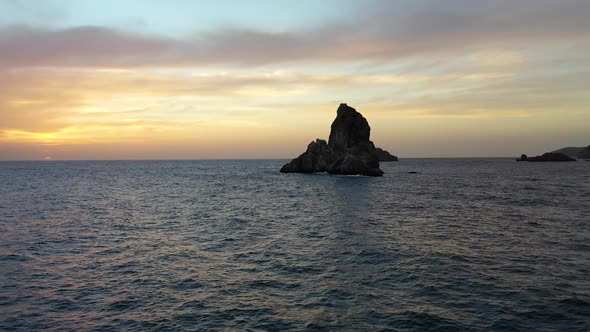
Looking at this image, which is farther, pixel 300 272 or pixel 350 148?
pixel 350 148

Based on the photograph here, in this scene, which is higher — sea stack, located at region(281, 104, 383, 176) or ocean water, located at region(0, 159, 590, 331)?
sea stack, located at region(281, 104, 383, 176)

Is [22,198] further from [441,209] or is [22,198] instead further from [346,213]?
[441,209]

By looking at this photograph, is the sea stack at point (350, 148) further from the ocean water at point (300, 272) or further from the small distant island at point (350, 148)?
the ocean water at point (300, 272)

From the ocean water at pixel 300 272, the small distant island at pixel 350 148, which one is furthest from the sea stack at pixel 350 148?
the ocean water at pixel 300 272

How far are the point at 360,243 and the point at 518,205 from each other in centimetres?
3549

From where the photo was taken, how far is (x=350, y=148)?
413ft

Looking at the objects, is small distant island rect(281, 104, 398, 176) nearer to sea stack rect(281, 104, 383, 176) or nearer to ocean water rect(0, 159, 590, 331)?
sea stack rect(281, 104, 383, 176)

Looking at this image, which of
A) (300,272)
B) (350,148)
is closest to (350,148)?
(350,148)

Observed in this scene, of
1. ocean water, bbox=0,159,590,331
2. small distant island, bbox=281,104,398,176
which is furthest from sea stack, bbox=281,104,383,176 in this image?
ocean water, bbox=0,159,590,331

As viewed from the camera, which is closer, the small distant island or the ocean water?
the ocean water

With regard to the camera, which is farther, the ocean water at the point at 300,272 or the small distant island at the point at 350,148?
the small distant island at the point at 350,148

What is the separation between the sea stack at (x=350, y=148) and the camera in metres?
122

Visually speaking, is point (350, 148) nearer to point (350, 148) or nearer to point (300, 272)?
point (350, 148)

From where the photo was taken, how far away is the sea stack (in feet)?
401
